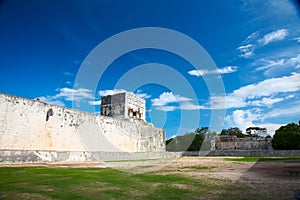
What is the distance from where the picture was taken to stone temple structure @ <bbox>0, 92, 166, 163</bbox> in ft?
43.3

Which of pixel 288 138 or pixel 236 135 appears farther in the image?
pixel 236 135

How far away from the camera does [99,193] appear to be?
14.3ft

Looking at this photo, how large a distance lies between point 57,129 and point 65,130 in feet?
2.56

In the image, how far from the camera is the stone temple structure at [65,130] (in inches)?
520

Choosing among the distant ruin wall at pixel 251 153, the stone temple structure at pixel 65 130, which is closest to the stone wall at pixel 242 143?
the distant ruin wall at pixel 251 153

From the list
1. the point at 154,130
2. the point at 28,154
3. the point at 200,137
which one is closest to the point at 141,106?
the point at 154,130

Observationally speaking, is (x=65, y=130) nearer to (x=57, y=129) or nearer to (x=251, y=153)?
(x=57, y=129)

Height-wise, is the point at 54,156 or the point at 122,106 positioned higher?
the point at 122,106

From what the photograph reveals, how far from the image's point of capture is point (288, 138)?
3350cm

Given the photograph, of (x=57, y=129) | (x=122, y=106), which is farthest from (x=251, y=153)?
(x=57, y=129)

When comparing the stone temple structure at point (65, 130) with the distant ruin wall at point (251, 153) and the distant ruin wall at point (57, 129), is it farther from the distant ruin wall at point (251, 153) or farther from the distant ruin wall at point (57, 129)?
the distant ruin wall at point (251, 153)

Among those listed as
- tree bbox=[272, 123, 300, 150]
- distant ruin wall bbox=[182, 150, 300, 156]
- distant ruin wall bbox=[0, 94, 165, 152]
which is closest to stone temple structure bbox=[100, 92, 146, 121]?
distant ruin wall bbox=[0, 94, 165, 152]

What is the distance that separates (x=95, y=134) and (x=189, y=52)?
1086cm

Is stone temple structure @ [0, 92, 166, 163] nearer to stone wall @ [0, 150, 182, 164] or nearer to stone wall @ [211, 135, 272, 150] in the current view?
stone wall @ [0, 150, 182, 164]
